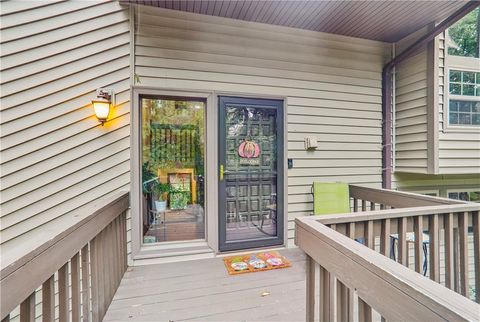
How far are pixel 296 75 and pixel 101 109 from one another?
8.08ft

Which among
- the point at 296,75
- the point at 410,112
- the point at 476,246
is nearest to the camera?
the point at 476,246

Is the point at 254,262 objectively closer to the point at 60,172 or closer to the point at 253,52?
the point at 60,172

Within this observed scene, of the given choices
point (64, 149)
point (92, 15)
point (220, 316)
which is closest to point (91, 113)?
point (64, 149)

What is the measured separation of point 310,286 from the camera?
1444 millimetres

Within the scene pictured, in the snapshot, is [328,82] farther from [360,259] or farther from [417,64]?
[360,259]

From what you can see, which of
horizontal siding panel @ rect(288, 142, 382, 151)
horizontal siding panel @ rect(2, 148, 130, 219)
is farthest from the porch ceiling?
horizontal siding panel @ rect(2, 148, 130, 219)

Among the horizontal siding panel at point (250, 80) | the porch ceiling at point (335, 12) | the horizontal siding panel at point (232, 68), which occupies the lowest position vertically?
the horizontal siding panel at point (250, 80)

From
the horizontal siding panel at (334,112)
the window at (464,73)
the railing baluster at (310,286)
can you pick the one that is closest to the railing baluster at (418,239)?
the railing baluster at (310,286)

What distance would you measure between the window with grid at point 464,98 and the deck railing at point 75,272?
452 centimetres

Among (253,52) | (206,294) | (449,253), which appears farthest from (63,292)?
(253,52)

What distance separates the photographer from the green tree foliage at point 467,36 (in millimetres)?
3600

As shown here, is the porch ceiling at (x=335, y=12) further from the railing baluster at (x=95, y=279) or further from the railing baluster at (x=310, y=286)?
the railing baluster at (x=310, y=286)

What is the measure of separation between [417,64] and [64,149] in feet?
15.5

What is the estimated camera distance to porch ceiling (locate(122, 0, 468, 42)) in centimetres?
281
